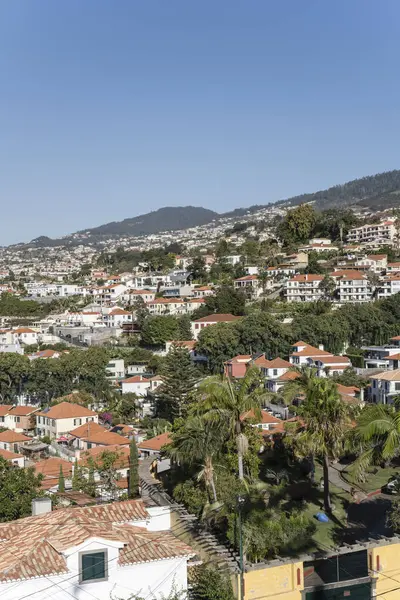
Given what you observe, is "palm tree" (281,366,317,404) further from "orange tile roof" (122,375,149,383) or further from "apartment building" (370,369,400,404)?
"orange tile roof" (122,375,149,383)

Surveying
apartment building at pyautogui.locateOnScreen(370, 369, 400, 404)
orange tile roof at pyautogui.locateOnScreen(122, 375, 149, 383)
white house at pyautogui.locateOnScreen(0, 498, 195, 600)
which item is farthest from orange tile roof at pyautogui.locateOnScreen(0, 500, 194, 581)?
orange tile roof at pyautogui.locateOnScreen(122, 375, 149, 383)

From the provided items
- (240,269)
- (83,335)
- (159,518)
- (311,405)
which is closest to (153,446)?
(311,405)

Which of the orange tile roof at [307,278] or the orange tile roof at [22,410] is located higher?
the orange tile roof at [307,278]

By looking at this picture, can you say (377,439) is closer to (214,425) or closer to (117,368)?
(214,425)

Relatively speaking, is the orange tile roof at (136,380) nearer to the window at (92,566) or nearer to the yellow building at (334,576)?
the yellow building at (334,576)

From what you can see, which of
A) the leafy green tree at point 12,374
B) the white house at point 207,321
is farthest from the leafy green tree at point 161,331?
the leafy green tree at point 12,374

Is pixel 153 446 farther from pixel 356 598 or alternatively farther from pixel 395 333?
pixel 395 333

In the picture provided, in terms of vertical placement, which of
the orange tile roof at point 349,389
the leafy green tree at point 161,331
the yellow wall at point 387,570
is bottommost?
the orange tile roof at point 349,389

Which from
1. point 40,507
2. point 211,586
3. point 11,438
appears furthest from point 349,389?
point 211,586
